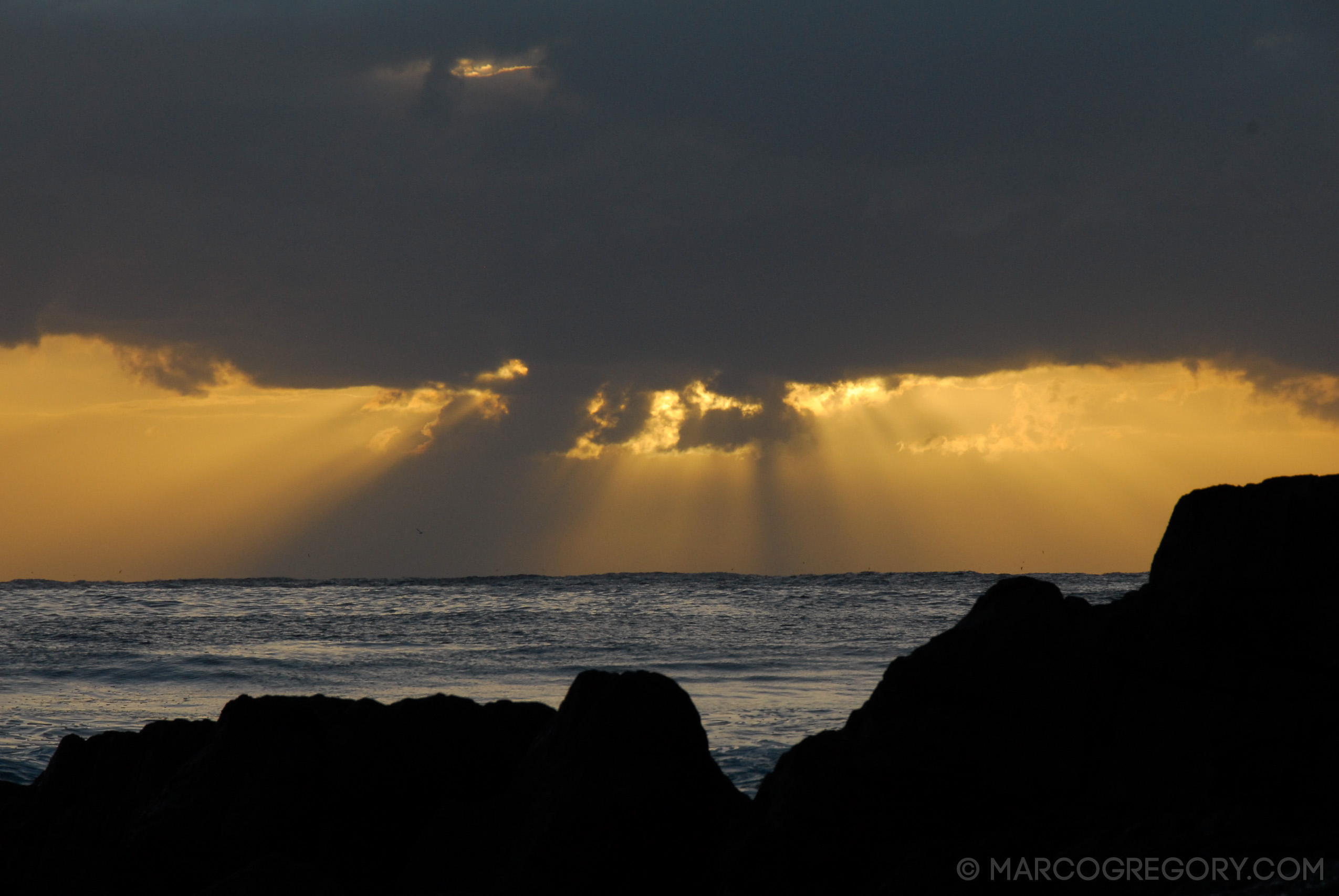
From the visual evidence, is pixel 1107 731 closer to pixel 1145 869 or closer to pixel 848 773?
pixel 1145 869

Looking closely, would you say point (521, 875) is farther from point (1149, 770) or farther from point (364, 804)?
point (1149, 770)

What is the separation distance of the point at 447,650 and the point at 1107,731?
28565 millimetres

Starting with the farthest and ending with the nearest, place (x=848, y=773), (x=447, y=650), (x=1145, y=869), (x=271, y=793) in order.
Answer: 1. (x=447, y=650)
2. (x=271, y=793)
3. (x=848, y=773)
4. (x=1145, y=869)

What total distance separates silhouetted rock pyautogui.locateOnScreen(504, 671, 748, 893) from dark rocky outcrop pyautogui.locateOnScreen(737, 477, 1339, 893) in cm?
96

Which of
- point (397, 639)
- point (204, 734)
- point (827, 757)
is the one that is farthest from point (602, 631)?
point (827, 757)

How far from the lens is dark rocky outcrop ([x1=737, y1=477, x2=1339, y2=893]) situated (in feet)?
23.4

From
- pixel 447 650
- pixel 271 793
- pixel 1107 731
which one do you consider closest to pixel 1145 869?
pixel 1107 731

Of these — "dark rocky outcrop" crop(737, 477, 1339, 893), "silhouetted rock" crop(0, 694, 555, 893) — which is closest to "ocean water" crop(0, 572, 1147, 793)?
"silhouetted rock" crop(0, 694, 555, 893)

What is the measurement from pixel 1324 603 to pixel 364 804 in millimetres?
7623

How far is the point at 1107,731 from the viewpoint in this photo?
7.88m

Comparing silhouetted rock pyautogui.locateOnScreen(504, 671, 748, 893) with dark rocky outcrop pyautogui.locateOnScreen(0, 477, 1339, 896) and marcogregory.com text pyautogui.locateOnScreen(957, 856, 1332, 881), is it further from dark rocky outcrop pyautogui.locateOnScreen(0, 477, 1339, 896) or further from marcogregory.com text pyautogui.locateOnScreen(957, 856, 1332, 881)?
marcogregory.com text pyautogui.locateOnScreen(957, 856, 1332, 881)

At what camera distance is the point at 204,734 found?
1072 cm

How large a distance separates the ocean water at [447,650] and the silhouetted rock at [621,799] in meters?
1.91

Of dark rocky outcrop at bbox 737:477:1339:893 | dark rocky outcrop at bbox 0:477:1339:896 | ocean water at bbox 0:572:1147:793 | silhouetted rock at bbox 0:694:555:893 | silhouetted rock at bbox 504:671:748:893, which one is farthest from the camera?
ocean water at bbox 0:572:1147:793
